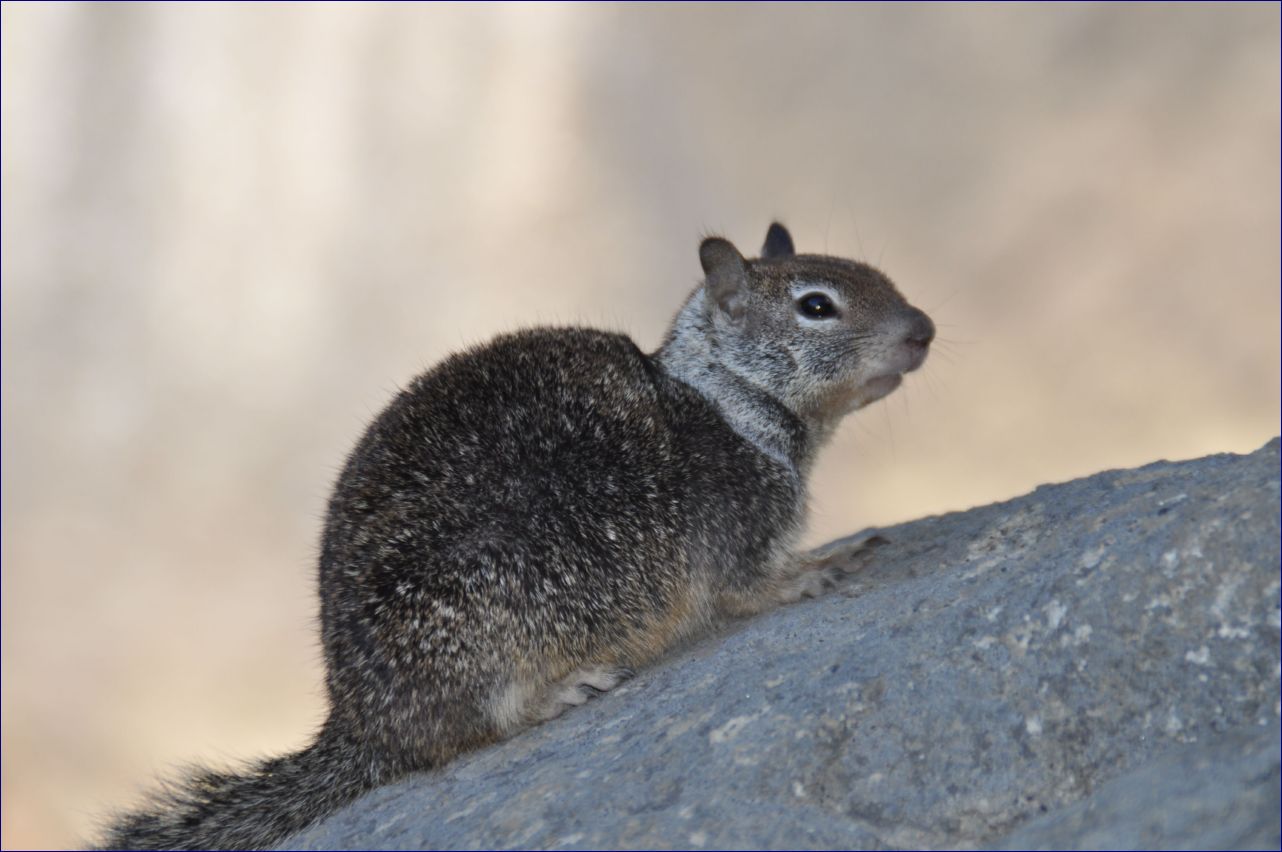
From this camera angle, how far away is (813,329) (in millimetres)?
7223

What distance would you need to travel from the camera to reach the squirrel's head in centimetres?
717

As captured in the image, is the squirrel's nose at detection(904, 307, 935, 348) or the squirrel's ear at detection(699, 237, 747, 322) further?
the squirrel's ear at detection(699, 237, 747, 322)

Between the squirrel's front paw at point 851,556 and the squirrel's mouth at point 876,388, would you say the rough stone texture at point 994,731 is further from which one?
the squirrel's mouth at point 876,388

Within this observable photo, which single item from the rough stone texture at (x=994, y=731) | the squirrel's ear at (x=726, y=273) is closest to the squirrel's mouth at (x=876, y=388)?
the squirrel's ear at (x=726, y=273)

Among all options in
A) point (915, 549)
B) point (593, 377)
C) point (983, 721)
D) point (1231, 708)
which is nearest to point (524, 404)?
point (593, 377)

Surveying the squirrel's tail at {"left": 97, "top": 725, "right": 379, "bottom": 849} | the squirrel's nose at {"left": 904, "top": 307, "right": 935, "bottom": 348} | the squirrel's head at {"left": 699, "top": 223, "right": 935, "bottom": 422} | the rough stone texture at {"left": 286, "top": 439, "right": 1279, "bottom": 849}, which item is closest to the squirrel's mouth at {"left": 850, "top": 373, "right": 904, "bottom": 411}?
the squirrel's head at {"left": 699, "top": 223, "right": 935, "bottom": 422}

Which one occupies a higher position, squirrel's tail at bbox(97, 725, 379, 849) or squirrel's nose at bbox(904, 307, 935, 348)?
squirrel's nose at bbox(904, 307, 935, 348)

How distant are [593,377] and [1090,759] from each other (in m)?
3.33

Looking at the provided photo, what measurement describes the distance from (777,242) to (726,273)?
108 centimetres

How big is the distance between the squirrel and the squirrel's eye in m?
0.01

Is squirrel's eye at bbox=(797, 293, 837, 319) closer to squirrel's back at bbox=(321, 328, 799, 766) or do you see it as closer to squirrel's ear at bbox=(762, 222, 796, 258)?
squirrel's back at bbox=(321, 328, 799, 766)

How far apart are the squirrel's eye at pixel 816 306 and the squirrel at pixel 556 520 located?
1cm

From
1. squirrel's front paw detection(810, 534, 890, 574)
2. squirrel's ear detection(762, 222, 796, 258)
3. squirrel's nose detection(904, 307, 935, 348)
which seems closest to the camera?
squirrel's nose detection(904, 307, 935, 348)

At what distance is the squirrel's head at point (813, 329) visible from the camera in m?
7.17
